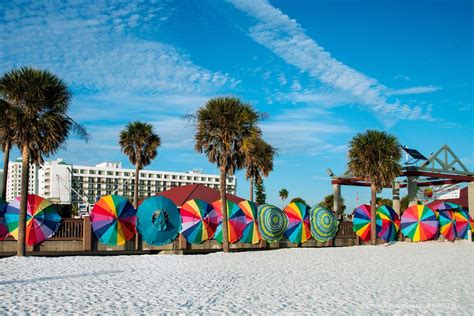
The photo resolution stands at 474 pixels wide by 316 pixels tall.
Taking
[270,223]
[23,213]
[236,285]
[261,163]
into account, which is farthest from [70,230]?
[261,163]

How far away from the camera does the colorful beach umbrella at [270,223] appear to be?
27.2m

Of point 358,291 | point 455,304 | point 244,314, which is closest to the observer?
point 244,314

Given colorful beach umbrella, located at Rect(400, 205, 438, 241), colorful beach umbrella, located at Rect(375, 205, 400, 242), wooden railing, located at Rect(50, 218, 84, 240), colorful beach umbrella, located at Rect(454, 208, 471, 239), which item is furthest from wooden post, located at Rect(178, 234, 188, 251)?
colorful beach umbrella, located at Rect(454, 208, 471, 239)

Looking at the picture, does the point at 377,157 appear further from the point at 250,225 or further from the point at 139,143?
the point at 139,143

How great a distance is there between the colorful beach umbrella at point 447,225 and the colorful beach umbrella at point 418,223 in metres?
1.29

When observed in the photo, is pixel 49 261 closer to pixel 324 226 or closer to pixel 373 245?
pixel 324 226

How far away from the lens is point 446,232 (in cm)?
3553

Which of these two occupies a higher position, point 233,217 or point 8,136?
point 8,136

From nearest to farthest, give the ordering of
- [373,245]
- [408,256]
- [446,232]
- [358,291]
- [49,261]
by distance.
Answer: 1. [358,291]
2. [49,261]
3. [408,256]
4. [373,245]
5. [446,232]

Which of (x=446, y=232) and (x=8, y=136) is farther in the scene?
(x=446, y=232)

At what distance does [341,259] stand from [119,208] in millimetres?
10000

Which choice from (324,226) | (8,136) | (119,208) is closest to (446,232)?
(324,226)

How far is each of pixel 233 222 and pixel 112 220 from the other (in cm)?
634

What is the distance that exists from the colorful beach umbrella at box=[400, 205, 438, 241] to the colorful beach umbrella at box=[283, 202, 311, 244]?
8573 millimetres
